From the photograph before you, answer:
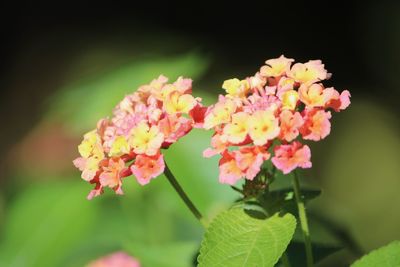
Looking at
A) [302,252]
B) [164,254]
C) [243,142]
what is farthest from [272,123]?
[164,254]

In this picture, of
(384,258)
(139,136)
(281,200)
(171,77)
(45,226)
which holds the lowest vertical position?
(384,258)

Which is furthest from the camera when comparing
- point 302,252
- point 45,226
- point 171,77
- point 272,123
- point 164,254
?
point 171,77

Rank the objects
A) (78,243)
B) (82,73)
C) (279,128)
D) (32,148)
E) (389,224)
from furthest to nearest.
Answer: (82,73)
(389,224)
(32,148)
(78,243)
(279,128)

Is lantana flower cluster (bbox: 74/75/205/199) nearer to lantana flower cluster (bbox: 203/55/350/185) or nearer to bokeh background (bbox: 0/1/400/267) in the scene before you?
lantana flower cluster (bbox: 203/55/350/185)

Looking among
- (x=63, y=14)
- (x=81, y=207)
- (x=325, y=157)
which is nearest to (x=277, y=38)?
(x=325, y=157)

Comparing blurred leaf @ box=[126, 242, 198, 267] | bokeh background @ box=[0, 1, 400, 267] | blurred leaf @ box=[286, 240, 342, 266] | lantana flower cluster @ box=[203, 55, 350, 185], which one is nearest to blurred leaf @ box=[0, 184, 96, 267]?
bokeh background @ box=[0, 1, 400, 267]

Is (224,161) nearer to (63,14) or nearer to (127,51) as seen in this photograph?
(127,51)

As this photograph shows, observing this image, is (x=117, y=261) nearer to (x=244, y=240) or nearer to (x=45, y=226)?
(x=45, y=226)
